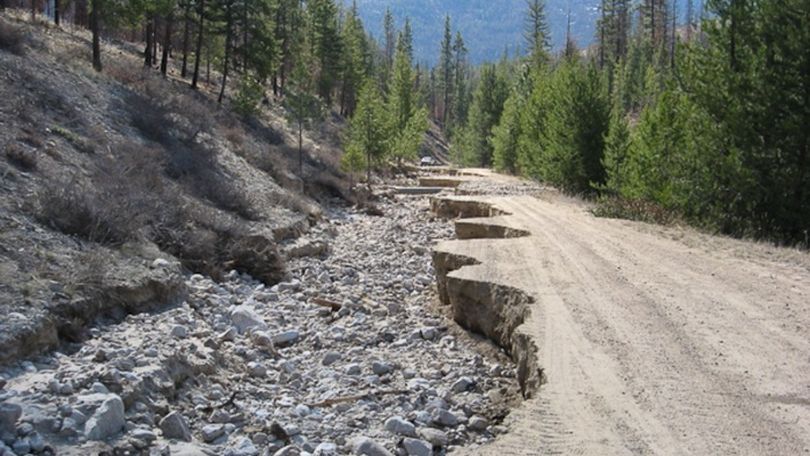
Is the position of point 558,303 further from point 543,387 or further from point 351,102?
point 351,102

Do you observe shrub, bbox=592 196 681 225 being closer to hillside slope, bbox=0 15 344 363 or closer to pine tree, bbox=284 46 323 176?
hillside slope, bbox=0 15 344 363

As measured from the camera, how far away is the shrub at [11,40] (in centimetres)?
2086

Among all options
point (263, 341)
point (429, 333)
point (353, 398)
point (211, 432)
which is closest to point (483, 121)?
point (429, 333)

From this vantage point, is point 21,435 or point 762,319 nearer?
point 21,435

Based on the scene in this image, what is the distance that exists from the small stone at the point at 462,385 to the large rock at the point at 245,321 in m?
3.93

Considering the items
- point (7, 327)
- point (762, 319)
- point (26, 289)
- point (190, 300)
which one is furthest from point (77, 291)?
point (762, 319)

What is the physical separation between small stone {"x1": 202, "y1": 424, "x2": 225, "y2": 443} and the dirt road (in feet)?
9.69

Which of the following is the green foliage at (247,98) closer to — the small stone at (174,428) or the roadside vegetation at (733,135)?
the roadside vegetation at (733,135)

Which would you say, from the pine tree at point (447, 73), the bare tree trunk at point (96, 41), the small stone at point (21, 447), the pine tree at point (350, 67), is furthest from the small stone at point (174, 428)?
the pine tree at point (447, 73)

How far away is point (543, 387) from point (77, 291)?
21.0ft

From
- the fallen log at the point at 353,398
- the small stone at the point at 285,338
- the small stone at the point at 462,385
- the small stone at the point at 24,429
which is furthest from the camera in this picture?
the small stone at the point at 285,338

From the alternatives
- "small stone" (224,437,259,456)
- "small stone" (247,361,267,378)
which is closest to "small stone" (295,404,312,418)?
"small stone" (224,437,259,456)

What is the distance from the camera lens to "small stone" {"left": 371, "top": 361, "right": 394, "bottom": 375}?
356 inches

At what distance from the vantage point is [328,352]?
991 centimetres
